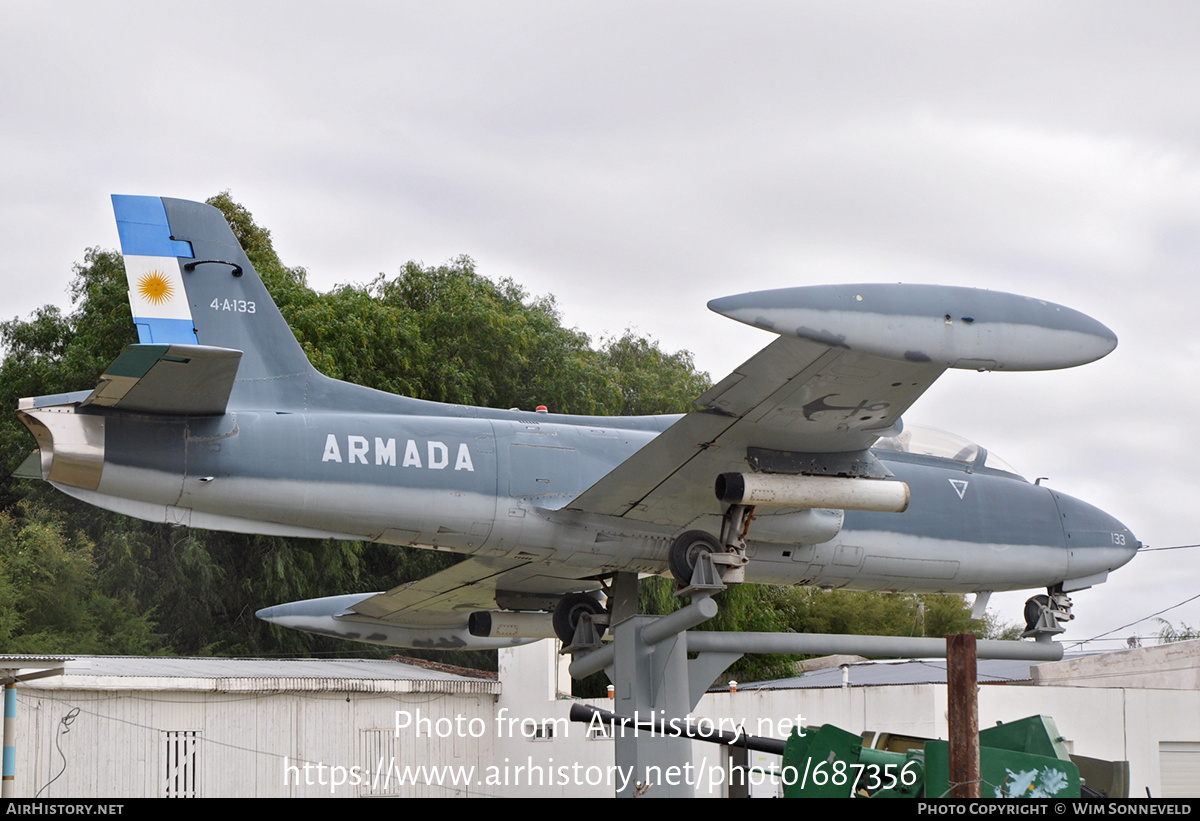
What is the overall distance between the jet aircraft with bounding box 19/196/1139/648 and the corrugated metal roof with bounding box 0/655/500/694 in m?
6.72

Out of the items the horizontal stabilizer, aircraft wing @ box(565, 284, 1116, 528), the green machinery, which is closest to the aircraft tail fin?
the horizontal stabilizer

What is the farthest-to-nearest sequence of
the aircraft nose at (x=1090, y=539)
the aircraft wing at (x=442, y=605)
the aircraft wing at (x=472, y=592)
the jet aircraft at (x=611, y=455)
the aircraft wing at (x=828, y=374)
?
the aircraft wing at (x=442, y=605)
the aircraft wing at (x=472, y=592)
the aircraft nose at (x=1090, y=539)
the jet aircraft at (x=611, y=455)
the aircraft wing at (x=828, y=374)

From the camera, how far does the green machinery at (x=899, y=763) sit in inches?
241

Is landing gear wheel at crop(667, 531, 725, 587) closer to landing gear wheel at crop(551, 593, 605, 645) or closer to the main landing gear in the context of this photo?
landing gear wheel at crop(551, 593, 605, 645)

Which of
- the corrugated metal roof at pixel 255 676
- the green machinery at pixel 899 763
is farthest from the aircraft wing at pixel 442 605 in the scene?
the green machinery at pixel 899 763

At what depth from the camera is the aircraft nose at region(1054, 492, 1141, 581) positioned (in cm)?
1279

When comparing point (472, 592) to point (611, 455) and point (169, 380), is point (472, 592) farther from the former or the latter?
point (169, 380)

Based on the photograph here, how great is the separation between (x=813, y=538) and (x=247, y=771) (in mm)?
10738

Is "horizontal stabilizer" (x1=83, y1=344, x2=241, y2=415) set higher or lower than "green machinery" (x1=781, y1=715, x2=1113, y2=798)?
higher

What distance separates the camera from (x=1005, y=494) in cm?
1262

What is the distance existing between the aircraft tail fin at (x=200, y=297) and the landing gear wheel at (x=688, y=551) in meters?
3.54

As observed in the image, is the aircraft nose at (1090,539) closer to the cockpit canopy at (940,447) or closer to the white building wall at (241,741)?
the cockpit canopy at (940,447)

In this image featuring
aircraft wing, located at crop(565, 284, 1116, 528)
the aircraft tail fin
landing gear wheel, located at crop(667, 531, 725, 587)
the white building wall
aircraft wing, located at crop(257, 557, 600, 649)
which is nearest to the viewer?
aircraft wing, located at crop(565, 284, 1116, 528)
